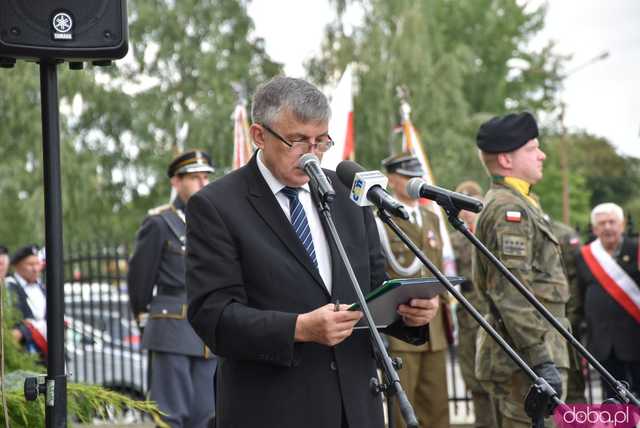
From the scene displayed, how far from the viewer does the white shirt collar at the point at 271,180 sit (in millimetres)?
3777

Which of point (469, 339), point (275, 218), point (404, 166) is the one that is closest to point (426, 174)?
point (404, 166)

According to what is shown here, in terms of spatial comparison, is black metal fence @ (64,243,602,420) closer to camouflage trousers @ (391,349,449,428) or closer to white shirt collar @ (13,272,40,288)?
white shirt collar @ (13,272,40,288)

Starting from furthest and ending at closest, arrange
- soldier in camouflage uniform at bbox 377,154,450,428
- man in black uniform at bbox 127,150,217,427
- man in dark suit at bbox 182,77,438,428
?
1. soldier in camouflage uniform at bbox 377,154,450,428
2. man in black uniform at bbox 127,150,217,427
3. man in dark suit at bbox 182,77,438,428

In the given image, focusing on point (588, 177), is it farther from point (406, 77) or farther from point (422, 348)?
point (422, 348)

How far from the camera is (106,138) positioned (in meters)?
25.9

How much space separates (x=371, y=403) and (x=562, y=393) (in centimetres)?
168

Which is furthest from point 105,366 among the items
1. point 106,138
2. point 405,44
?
point 405,44

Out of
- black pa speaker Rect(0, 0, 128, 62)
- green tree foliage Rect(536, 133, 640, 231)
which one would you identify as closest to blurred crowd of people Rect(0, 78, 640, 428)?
black pa speaker Rect(0, 0, 128, 62)

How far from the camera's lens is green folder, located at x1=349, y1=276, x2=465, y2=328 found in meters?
3.30

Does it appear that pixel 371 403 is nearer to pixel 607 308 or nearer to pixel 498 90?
pixel 607 308

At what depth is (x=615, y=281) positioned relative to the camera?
844 centimetres

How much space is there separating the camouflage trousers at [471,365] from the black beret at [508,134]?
3.38 m

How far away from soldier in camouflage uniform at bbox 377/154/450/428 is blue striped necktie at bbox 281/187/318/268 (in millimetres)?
3794

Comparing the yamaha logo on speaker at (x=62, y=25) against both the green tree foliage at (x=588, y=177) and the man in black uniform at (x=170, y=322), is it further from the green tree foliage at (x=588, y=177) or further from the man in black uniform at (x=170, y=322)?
the green tree foliage at (x=588, y=177)
